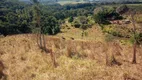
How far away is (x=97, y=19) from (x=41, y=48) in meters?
44.7

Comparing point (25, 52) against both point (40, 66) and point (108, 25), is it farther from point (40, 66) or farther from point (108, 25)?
point (108, 25)

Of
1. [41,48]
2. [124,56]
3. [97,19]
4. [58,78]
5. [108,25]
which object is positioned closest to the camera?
[58,78]

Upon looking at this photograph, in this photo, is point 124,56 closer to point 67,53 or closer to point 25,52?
point 67,53

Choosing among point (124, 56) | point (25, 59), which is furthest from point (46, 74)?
point (124, 56)

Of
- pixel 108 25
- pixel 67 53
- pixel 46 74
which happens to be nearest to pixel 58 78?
pixel 46 74

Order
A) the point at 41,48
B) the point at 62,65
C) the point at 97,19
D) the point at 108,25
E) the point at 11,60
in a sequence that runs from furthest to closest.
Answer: the point at 97,19, the point at 108,25, the point at 41,48, the point at 11,60, the point at 62,65

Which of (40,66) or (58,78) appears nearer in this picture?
(58,78)

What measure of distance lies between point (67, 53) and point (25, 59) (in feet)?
8.94

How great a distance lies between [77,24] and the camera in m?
62.3

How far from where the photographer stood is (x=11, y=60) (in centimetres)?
1302

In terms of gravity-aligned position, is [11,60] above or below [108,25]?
above

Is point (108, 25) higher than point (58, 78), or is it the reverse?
point (58, 78)

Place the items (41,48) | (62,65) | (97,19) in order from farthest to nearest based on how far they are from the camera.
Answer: (97,19) → (41,48) → (62,65)

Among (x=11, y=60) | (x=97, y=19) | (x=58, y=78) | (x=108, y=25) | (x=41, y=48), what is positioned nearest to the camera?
(x=58, y=78)
